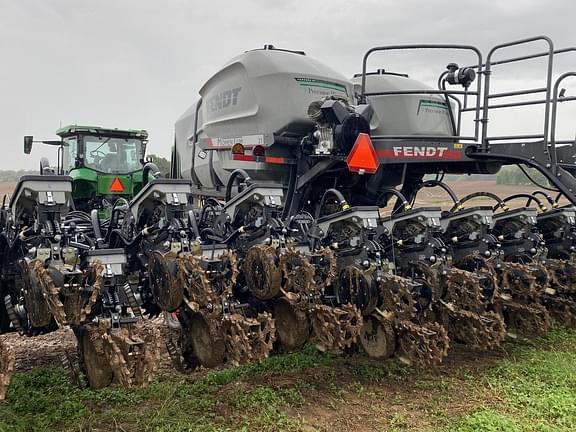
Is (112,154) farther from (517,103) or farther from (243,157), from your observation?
(517,103)

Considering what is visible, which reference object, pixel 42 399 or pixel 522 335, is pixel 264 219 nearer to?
pixel 42 399

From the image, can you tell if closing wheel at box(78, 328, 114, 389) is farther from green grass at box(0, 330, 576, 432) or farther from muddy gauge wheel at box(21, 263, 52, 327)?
green grass at box(0, 330, 576, 432)

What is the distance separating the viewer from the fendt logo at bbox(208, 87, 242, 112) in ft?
19.8

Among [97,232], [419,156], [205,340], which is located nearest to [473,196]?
[419,156]

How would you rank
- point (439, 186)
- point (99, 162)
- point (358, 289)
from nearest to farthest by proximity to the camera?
point (358, 289) < point (439, 186) < point (99, 162)

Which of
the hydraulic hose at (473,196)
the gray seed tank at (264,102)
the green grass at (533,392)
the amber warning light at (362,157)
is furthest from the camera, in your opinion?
the hydraulic hose at (473,196)

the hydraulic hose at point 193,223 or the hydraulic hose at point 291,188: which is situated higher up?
the hydraulic hose at point 291,188

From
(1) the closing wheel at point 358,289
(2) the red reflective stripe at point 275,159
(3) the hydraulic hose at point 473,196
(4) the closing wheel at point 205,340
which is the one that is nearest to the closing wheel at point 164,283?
(4) the closing wheel at point 205,340

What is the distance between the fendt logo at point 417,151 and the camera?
5488 mm

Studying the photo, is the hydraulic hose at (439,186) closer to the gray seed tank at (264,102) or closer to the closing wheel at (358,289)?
the gray seed tank at (264,102)

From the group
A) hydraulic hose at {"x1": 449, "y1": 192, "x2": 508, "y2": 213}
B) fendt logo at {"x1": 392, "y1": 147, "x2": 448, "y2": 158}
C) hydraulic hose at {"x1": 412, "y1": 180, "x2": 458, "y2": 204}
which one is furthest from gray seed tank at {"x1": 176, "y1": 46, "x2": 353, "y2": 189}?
hydraulic hose at {"x1": 449, "y1": 192, "x2": 508, "y2": 213}

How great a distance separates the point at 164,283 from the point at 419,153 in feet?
9.39

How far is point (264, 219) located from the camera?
4.36 meters

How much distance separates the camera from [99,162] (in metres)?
9.45
